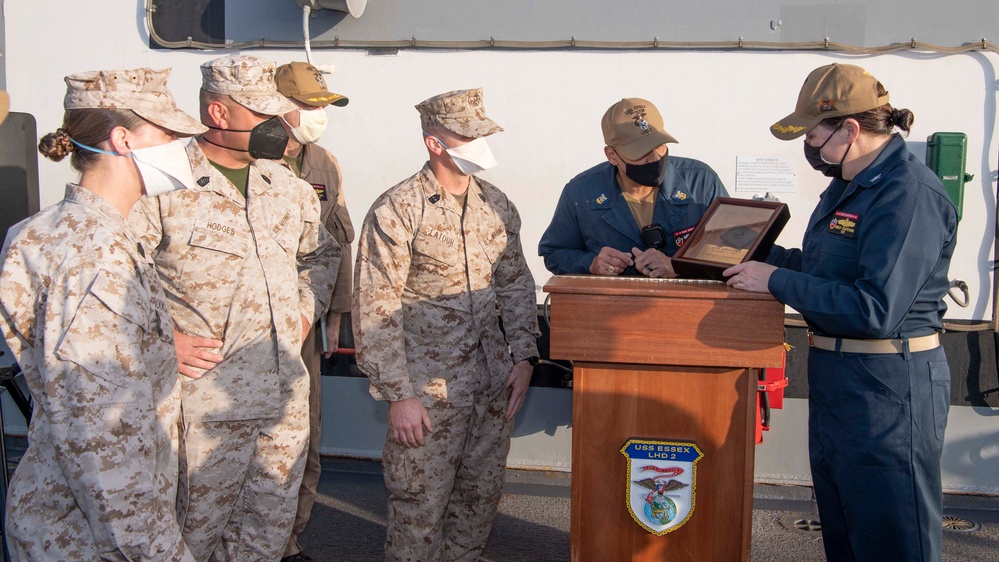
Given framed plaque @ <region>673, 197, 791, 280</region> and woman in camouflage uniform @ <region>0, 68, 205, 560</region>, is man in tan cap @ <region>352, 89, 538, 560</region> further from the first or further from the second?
woman in camouflage uniform @ <region>0, 68, 205, 560</region>

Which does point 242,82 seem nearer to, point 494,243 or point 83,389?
point 494,243

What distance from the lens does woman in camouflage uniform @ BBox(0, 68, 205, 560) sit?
1762 millimetres

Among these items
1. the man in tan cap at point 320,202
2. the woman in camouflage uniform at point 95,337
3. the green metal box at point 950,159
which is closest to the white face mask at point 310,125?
the man in tan cap at point 320,202

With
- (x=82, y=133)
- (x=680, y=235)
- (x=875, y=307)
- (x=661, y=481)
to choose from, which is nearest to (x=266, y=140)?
(x=82, y=133)

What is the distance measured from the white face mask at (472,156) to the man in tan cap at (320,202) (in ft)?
3.26

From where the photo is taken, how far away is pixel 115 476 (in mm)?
1777

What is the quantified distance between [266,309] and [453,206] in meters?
0.76

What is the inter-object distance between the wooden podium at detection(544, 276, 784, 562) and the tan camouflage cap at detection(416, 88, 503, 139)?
2.44ft

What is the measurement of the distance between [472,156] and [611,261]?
0.67 metres

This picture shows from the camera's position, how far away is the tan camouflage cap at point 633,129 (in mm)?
3135

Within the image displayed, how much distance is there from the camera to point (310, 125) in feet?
13.4

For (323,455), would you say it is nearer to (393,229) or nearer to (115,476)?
(393,229)

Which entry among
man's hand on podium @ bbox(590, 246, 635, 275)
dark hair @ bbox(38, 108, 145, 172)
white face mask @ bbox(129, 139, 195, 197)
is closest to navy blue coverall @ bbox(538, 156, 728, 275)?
man's hand on podium @ bbox(590, 246, 635, 275)

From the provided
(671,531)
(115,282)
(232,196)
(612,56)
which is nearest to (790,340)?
(612,56)
